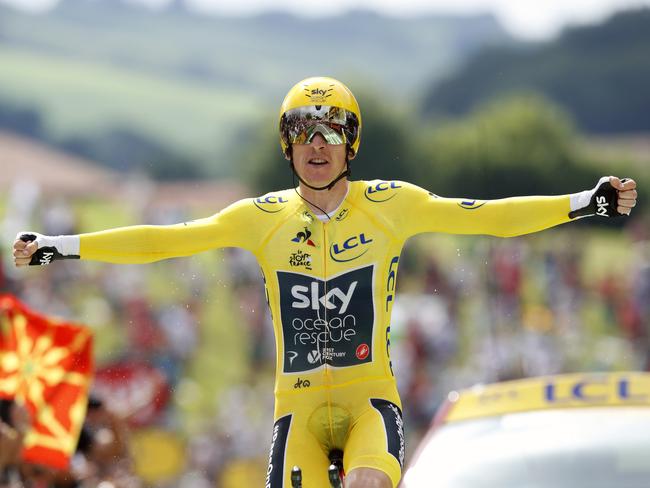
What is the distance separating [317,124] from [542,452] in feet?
5.12

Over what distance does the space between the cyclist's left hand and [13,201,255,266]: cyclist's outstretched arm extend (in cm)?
142

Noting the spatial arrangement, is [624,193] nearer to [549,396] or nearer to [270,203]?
[549,396]

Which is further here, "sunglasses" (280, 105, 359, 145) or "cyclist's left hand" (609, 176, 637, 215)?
"sunglasses" (280, 105, 359, 145)

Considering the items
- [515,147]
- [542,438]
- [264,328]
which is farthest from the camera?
[515,147]

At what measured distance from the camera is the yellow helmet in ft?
17.0

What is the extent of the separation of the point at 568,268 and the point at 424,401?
7108 millimetres

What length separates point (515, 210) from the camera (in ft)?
16.7

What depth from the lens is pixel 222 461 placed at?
13.8 meters

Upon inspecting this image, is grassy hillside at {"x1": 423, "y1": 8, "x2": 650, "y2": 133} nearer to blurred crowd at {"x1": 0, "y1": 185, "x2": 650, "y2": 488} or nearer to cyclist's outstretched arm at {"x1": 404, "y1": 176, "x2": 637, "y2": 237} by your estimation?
blurred crowd at {"x1": 0, "y1": 185, "x2": 650, "y2": 488}

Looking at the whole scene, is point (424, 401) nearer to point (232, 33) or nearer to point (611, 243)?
point (611, 243)

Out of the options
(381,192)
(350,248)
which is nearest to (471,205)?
(381,192)

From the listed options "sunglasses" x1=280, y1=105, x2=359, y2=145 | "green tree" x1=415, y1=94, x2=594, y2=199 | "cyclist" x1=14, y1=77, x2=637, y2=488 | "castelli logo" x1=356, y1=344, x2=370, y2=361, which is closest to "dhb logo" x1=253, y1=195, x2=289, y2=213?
"cyclist" x1=14, y1=77, x2=637, y2=488

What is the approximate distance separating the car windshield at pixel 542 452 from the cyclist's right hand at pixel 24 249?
1679mm

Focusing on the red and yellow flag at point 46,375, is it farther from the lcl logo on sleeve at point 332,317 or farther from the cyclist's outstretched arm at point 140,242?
the lcl logo on sleeve at point 332,317
